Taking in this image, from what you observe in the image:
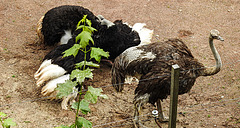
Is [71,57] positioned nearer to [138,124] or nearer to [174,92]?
[138,124]

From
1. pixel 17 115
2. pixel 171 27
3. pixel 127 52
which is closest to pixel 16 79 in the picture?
pixel 17 115

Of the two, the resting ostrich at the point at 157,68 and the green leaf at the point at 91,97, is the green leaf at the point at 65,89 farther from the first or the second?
the resting ostrich at the point at 157,68

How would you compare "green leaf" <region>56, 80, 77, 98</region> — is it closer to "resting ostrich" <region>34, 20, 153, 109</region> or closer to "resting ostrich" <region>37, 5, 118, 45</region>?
"resting ostrich" <region>34, 20, 153, 109</region>

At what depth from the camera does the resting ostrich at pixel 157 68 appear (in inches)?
165

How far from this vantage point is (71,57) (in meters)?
5.40

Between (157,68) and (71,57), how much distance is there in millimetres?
1770

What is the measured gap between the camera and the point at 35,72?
5.82 metres

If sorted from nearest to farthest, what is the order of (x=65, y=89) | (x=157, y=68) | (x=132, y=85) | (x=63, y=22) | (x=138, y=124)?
(x=65, y=89) < (x=157, y=68) < (x=138, y=124) < (x=132, y=85) < (x=63, y=22)

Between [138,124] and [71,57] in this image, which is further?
[71,57]

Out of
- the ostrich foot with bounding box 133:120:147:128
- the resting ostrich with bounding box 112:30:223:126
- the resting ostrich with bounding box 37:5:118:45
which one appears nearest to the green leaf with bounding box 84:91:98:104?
the resting ostrich with bounding box 112:30:223:126

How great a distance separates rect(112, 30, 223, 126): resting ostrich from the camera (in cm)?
420

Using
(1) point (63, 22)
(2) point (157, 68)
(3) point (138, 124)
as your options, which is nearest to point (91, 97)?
(2) point (157, 68)

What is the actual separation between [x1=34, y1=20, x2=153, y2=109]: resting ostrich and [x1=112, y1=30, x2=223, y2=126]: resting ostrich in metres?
0.98

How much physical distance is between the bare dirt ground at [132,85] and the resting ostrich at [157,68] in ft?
1.88
